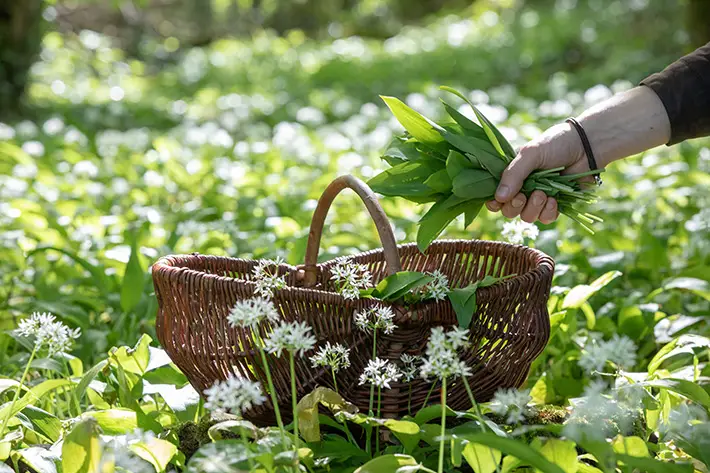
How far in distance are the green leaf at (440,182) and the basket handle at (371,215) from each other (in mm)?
152

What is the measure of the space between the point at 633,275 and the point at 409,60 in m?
7.16

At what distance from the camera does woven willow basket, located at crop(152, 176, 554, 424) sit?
1682mm

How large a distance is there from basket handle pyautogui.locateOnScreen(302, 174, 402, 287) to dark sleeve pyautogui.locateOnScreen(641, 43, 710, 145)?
851 millimetres

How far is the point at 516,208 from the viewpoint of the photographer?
1.93m

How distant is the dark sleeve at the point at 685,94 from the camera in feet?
6.93

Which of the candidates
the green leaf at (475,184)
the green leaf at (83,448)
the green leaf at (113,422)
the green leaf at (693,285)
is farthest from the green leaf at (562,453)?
the green leaf at (693,285)

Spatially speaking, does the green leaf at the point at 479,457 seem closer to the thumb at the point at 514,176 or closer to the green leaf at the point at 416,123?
the thumb at the point at 514,176

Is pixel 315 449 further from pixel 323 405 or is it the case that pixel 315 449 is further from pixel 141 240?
pixel 141 240

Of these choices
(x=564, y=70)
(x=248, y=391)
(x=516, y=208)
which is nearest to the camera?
(x=248, y=391)

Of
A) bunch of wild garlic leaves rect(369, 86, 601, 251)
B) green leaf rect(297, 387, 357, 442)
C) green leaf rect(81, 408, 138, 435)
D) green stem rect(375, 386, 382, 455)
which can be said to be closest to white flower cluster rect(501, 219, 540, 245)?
bunch of wild garlic leaves rect(369, 86, 601, 251)

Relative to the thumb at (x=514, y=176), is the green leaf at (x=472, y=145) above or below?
above

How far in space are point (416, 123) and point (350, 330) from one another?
54 centimetres

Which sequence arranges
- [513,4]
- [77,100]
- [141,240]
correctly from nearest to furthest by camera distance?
[141,240], [77,100], [513,4]

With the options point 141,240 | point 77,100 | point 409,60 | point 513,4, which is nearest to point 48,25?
point 77,100
